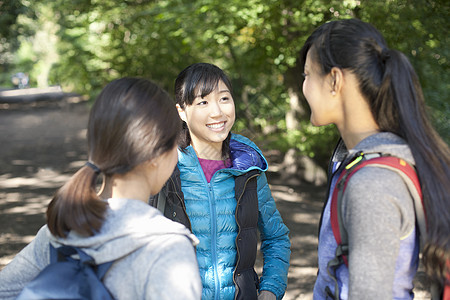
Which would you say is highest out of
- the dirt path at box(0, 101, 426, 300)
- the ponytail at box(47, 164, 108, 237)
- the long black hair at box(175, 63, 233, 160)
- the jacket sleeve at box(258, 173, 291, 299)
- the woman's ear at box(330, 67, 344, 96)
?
the woman's ear at box(330, 67, 344, 96)

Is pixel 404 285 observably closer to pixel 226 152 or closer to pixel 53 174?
pixel 226 152

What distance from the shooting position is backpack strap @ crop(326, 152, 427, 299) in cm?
140

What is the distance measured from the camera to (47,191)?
328 inches

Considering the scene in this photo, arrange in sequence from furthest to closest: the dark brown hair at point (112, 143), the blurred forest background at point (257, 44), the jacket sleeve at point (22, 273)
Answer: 1. the blurred forest background at point (257, 44)
2. the jacket sleeve at point (22, 273)
3. the dark brown hair at point (112, 143)

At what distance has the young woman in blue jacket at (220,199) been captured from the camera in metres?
2.22

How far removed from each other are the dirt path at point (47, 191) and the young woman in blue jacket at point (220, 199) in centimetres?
258

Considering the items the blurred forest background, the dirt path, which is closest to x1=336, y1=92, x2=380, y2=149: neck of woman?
the blurred forest background

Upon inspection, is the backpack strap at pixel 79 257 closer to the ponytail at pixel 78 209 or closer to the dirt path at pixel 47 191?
the ponytail at pixel 78 209

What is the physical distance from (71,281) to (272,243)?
132cm

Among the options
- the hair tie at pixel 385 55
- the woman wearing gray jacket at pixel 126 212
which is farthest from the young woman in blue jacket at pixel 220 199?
the hair tie at pixel 385 55

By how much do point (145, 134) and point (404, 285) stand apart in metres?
0.91

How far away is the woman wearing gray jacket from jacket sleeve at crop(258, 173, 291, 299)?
0.95 m

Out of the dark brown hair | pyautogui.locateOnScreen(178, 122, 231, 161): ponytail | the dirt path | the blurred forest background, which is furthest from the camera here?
the dirt path

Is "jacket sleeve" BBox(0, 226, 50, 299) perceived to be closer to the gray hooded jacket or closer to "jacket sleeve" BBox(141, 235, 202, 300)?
the gray hooded jacket
